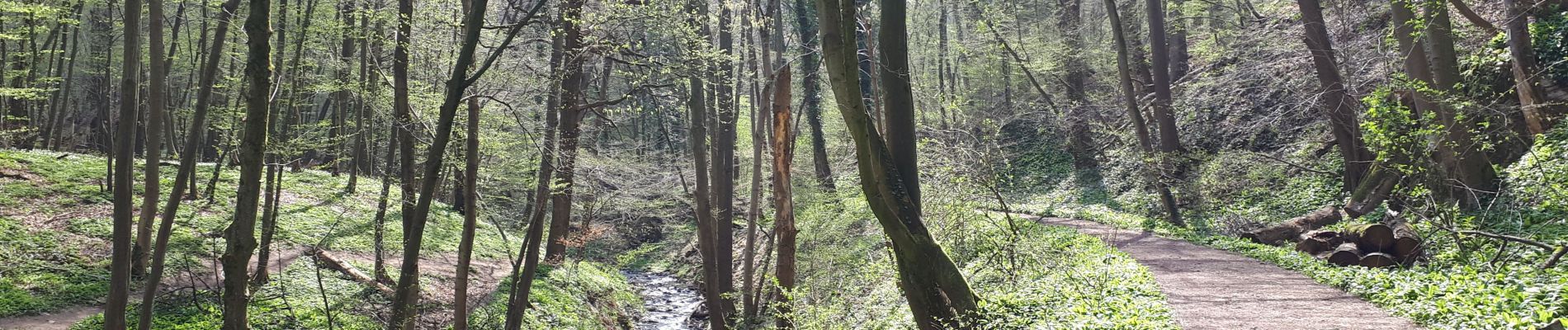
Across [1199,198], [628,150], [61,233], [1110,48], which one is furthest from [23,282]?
[1110,48]

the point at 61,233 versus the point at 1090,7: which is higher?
the point at 1090,7

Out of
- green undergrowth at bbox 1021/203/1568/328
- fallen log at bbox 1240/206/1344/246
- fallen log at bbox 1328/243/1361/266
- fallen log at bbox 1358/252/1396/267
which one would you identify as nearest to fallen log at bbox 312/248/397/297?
green undergrowth at bbox 1021/203/1568/328

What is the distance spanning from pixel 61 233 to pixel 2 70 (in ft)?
36.8

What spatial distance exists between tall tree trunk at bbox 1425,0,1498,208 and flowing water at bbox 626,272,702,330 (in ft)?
38.6

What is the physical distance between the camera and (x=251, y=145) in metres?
4.75

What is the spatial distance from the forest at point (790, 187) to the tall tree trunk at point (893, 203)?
0.02 meters

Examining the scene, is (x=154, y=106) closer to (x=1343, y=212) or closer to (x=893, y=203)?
(x=893, y=203)

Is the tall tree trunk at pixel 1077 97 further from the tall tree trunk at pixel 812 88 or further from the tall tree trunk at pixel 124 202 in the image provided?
the tall tree trunk at pixel 124 202

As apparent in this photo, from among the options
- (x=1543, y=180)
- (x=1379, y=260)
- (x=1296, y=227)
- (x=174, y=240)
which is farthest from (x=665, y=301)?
(x=1543, y=180)

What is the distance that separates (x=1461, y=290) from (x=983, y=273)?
463 centimetres

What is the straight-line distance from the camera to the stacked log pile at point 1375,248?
330 inches

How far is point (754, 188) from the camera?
43.8 ft

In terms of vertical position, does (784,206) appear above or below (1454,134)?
below

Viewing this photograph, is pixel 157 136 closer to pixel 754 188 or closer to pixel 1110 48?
pixel 754 188
